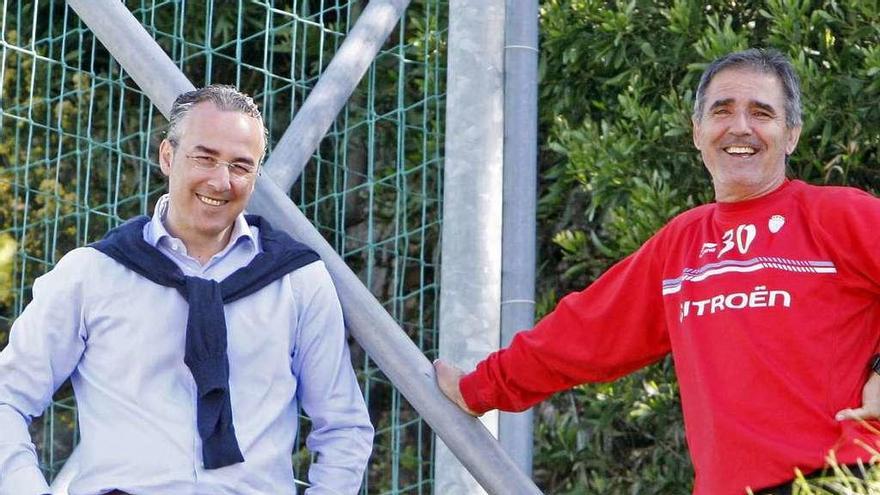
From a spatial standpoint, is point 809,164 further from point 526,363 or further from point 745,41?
point 526,363

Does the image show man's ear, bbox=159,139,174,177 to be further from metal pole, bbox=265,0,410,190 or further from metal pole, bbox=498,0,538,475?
metal pole, bbox=498,0,538,475

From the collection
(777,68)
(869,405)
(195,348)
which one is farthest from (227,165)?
(869,405)

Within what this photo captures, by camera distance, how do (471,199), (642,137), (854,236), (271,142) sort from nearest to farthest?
1. (854,236)
2. (471,199)
3. (642,137)
4. (271,142)

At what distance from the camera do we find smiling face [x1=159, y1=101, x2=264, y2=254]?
3668 millimetres

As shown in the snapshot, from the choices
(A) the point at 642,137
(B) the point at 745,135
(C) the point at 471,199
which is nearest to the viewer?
(B) the point at 745,135

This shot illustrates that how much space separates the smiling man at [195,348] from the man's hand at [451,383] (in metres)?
0.18

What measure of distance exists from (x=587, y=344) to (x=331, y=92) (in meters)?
0.86

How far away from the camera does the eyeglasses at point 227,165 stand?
3682mm

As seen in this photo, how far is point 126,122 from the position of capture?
627 centimetres

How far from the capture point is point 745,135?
3646 millimetres

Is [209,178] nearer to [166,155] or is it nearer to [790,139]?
[166,155]

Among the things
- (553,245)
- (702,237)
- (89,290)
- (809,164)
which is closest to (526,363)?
(702,237)

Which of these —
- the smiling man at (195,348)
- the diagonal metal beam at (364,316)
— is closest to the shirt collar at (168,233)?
the smiling man at (195,348)

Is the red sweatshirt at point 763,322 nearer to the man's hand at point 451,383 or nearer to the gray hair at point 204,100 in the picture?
the man's hand at point 451,383
